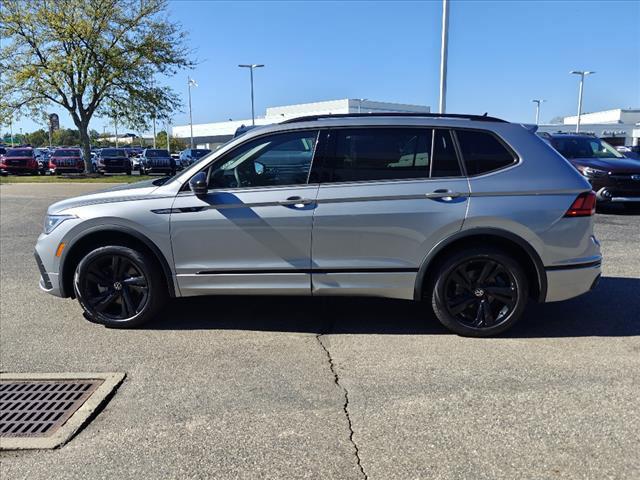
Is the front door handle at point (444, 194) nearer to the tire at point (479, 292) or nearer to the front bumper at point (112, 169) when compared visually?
the tire at point (479, 292)

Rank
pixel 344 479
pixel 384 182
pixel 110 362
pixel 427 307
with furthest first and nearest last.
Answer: pixel 427 307
pixel 384 182
pixel 110 362
pixel 344 479

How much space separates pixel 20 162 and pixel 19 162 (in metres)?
0.05

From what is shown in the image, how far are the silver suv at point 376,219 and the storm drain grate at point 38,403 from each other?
3.72 feet

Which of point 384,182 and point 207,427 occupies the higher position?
point 384,182

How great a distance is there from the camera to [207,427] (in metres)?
3.13

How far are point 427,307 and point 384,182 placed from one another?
5.29 feet

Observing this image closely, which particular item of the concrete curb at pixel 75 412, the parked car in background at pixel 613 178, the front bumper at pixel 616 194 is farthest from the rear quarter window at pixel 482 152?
the front bumper at pixel 616 194

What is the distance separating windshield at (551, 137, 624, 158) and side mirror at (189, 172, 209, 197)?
10.7m

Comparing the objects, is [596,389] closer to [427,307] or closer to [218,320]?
[427,307]

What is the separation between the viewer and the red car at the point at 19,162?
31.2 meters

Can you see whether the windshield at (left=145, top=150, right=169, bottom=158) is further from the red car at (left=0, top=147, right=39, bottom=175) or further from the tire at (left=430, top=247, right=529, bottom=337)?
the tire at (left=430, top=247, right=529, bottom=337)

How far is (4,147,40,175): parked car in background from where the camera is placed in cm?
3123

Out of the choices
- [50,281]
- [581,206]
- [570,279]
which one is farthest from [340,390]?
[50,281]

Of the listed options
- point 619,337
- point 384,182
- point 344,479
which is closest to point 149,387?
point 344,479
